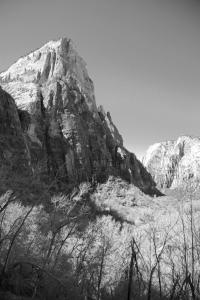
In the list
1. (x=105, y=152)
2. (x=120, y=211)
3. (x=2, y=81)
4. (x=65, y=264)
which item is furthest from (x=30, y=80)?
(x=65, y=264)

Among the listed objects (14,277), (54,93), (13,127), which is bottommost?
(14,277)

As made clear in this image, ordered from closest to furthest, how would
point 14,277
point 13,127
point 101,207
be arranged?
point 14,277, point 13,127, point 101,207

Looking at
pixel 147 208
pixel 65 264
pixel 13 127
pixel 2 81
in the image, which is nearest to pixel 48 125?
pixel 13 127

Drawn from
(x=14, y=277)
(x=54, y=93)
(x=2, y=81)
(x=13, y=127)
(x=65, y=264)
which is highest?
(x=2, y=81)

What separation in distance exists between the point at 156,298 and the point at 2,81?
567 feet

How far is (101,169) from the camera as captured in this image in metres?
190

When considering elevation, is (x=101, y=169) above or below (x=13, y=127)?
above

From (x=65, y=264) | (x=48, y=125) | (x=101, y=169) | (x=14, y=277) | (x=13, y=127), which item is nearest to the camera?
(x=14, y=277)

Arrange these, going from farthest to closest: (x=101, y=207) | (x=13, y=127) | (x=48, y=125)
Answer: (x=48, y=125) < (x=101, y=207) < (x=13, y=127)

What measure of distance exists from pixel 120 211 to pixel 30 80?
8537 cm

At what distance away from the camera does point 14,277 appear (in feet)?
104

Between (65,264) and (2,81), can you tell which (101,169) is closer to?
(2,81)

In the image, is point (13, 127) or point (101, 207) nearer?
point (13, 127)

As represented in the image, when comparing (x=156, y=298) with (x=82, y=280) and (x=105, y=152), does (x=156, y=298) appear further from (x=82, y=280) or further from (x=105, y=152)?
(x=105, y=152)
